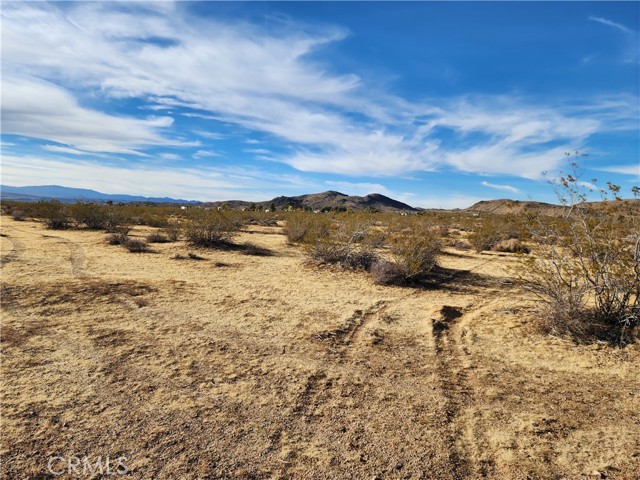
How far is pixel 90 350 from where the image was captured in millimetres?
5301

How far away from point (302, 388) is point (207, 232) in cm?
1258

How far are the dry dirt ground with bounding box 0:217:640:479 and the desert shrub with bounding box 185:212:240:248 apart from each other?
24.5ft

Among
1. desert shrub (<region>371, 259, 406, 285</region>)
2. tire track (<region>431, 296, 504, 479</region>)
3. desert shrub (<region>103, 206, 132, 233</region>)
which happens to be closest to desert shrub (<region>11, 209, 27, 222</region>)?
desert shrub (<region>103, 206, 132, 233</region>)

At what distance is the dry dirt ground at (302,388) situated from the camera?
333 centimetres

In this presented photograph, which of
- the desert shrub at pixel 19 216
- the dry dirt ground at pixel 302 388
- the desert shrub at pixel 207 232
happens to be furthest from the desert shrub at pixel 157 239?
the desert shrub at pixel 19 216

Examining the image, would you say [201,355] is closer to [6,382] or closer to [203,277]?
[6,382]

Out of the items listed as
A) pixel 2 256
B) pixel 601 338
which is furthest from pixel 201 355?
pixel 2 256

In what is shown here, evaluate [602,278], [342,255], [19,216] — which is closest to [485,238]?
[342,255]

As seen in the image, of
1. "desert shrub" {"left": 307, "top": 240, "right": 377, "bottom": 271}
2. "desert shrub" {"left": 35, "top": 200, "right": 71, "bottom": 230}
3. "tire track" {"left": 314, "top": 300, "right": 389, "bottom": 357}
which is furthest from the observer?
"desert shrub" {"left": 35, "top": 200, "right": 71, "bottom": 230}

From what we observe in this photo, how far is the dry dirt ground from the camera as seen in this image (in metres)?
3.33

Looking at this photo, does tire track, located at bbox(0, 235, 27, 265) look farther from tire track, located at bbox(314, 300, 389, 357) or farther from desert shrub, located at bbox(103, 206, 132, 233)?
tire track, located at bbox(314, 300, 389, 357)

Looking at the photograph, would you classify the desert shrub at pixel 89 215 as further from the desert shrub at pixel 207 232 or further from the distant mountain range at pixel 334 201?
the distant mountain range at pixel 334 201

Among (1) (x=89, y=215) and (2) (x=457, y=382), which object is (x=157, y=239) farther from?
(2) (x=457, y=382)

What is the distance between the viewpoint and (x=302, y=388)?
454 cm
